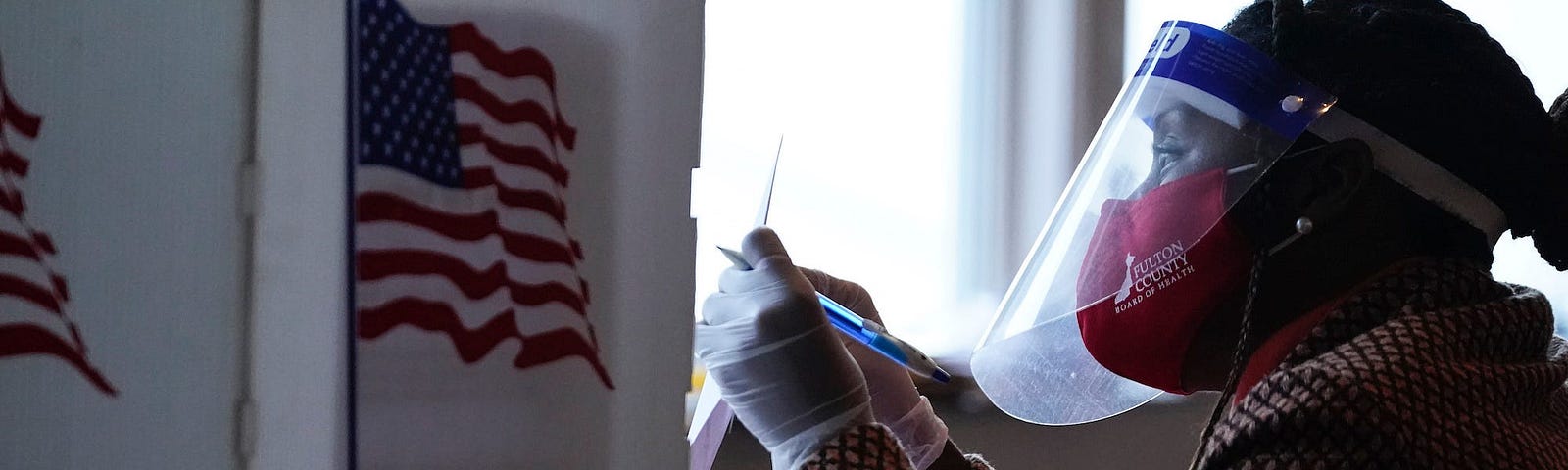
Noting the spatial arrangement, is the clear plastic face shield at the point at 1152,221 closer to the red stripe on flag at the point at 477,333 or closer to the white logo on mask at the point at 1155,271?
the white logo on mask at the point at 1155,271

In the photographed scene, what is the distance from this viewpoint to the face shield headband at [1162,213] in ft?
3.18

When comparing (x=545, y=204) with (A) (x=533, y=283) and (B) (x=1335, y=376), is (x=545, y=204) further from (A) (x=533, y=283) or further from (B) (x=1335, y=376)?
(B) (x=1335, y=376)

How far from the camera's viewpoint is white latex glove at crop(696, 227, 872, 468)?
3.11ft

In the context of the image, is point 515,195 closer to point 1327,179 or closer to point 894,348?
point 894,348

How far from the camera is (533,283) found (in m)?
0.48

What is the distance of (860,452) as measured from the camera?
0.92 metres

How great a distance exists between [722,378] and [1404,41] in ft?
2.05

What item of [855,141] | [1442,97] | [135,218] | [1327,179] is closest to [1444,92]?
[1442,97]

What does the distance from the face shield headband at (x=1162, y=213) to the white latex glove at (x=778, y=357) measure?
0.19 meters

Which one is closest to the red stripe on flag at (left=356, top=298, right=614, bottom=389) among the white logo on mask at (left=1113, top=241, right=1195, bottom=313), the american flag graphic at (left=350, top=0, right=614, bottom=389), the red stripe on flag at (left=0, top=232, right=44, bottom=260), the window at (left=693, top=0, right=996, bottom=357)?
the american flag graphic at (left=350, top=0, right=614, bottom=389)

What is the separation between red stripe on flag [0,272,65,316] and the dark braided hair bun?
89cm

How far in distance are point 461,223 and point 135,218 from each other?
11cm

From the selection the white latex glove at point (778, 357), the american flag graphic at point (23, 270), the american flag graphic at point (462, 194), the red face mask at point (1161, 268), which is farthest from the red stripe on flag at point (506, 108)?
the red face mask at point (1161, 268)

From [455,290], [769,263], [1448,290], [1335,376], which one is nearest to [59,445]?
[455,290]
